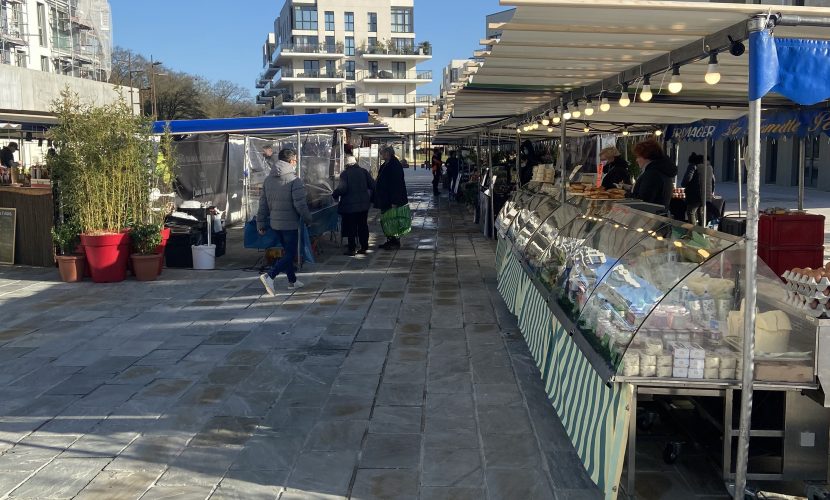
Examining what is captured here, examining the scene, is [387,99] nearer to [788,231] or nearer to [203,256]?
[203,256]

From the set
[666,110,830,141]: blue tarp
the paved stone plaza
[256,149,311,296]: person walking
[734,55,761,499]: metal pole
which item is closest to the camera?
[734,55,761,499]: metal pole

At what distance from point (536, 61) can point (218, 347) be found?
141 inches

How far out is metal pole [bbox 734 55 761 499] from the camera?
325 centimetres

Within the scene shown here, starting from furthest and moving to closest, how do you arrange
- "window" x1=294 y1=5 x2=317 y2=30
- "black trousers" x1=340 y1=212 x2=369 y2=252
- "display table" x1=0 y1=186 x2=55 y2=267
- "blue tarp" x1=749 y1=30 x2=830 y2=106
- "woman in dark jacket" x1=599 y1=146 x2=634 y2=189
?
"window" x1=294 y1=5 x2=317 y2=30
"black trousers" x1=340 y1=212 x2=369 y2=252
"display table" x1=0 y1=186 x2=55 y2=267
"woman in dark jacket" x1=599 y1=146 x2=634 y2=189
"blue tarp" x1=749 y1=30 x2=830 y2=106

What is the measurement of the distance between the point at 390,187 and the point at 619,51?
27.3 ft

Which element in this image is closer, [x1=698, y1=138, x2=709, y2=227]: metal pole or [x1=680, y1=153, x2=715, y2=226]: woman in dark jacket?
[x1=698, y1=138, x2=709, y2=227]: metal pole

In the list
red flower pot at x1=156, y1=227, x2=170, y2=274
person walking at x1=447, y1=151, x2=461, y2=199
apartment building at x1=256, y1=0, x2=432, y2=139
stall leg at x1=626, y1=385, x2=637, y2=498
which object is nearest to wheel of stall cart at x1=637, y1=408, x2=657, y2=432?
stall leg at x1=626, y1=385, x2=637, y2=498

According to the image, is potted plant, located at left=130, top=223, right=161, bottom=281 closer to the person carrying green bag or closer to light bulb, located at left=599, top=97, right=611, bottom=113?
the person carrying green bag

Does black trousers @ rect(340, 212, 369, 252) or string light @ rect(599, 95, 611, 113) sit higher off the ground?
string light @ rect(599, 95, 611, 113)

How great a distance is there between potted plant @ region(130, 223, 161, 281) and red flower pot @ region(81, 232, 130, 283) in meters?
0.16

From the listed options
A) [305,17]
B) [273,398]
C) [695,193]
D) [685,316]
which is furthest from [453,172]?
[305,17]

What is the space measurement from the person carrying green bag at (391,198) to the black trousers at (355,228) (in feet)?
2.15

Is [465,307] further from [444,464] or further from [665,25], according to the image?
[665,25]

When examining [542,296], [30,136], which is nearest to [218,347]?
[542,296]
